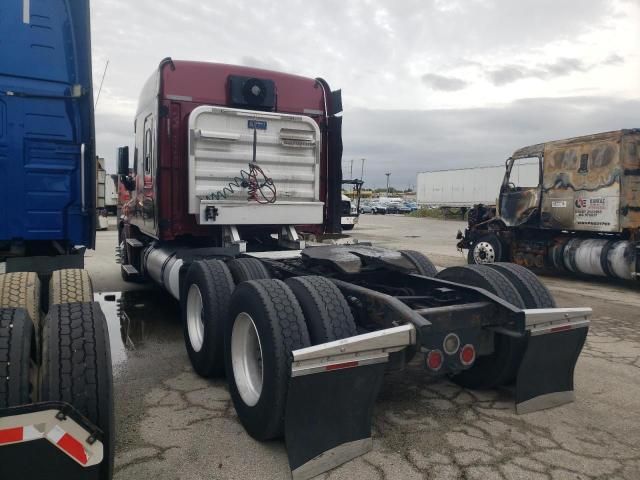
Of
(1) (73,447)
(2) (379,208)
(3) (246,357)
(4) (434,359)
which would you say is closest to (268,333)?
(3) (246,357)

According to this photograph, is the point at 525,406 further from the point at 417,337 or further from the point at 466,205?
the point at 466,205

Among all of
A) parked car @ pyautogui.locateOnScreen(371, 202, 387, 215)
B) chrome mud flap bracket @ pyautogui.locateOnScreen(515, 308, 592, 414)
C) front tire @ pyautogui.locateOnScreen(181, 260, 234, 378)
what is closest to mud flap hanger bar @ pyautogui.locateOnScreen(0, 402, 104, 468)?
front tire @ pyautogui.locateOnScreen(181, 260, 234, 378)

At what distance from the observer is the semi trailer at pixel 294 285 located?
3.11m

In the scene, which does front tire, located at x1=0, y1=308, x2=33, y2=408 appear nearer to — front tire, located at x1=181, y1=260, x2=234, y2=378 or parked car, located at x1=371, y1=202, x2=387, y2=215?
front tire, located at x1=181, y1=260, x2=234, y2=378

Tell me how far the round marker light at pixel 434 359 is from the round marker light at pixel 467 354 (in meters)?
0.19

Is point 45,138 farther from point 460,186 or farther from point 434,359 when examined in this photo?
point 460,186

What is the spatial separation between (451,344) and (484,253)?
9287mm

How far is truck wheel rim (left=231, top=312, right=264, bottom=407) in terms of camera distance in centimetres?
369

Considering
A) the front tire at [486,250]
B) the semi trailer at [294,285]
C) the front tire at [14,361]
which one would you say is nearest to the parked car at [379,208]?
the front tire at [486,250]

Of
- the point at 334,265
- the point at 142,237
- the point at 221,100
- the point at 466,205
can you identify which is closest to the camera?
the point at 334,265

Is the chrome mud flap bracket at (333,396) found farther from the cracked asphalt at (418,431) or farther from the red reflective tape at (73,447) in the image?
the red reflective tape at (73,447)

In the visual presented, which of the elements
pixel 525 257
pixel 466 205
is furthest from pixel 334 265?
pixel 466 205

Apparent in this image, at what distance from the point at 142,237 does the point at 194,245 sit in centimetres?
191

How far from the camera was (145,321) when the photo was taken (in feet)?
22.2
